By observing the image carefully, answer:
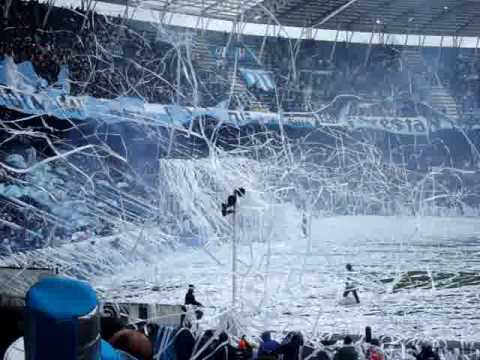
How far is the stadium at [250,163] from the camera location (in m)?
6.94

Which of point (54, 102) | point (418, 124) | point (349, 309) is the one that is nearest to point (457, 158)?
point (418, 124)

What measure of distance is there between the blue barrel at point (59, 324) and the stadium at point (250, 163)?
3.66 meters

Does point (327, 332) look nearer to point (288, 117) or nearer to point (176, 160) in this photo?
point (176, 160)

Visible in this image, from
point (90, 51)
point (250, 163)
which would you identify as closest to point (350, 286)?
point (250, 163)

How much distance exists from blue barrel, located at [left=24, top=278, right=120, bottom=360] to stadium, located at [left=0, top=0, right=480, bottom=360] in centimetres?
366

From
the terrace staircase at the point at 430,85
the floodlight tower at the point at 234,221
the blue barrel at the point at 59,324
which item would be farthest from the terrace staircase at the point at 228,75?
the blue barrel at the point at 59,324

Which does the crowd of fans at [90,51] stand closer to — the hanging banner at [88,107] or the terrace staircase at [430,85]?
the hanging banner at [88,107]

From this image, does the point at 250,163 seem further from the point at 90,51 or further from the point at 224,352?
the point at 224,352

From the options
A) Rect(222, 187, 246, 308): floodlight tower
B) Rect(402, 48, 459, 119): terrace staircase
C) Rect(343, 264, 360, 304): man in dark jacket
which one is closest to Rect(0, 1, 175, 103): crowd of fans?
Rect(222, 187, 246, 308): floodlight tower

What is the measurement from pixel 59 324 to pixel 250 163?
26.5 feet

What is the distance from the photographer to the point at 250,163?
8875 mm

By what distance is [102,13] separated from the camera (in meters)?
8.73

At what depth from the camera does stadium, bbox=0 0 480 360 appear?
22.8 feet

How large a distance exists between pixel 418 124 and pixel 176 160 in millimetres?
5130
